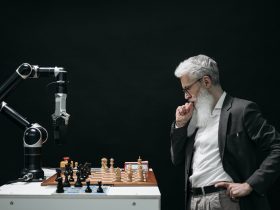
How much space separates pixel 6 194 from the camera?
251 cm

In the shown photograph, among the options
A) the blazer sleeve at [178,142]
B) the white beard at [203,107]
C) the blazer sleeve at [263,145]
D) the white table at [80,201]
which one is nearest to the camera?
the white table at [80,201]

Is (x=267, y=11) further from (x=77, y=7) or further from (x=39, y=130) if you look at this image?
(x=39, y=130)

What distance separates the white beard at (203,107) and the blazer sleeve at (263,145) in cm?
29

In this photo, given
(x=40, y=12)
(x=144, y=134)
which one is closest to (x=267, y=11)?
(x=144, y=134)

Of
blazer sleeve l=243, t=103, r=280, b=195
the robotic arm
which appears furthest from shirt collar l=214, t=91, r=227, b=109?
the robotic arm

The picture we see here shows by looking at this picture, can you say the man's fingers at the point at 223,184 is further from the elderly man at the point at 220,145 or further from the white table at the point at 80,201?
the white table at the point at 80,201

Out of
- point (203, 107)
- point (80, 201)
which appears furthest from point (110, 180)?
point (203, 107)

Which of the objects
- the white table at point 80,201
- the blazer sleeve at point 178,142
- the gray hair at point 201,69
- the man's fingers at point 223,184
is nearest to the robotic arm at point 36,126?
the white table at point 80,201

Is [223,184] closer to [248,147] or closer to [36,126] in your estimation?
[248,147]

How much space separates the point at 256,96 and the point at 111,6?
160 centimetres

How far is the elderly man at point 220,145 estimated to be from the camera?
2.62 metres

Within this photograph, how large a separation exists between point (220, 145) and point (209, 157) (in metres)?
0.12

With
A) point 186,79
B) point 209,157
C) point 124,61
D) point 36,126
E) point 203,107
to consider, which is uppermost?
point 124,61

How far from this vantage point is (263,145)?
265 cm
